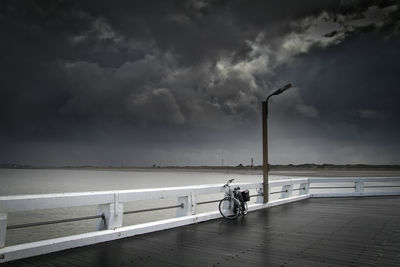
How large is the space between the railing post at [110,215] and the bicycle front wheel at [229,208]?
12.3 feet

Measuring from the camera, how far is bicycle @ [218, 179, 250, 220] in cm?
1009

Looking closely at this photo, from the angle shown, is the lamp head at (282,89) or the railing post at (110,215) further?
the lamp head at (282,89)

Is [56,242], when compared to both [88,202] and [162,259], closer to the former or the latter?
[88,202]

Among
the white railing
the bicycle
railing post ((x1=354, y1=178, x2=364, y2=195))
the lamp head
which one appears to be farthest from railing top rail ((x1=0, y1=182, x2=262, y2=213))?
railing post ((x1=354, y1=178, x2=364, y2=195))

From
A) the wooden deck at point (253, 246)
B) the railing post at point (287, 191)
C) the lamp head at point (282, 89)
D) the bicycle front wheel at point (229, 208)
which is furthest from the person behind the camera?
the railing post at point (287, 191)

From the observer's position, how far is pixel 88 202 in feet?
21.9

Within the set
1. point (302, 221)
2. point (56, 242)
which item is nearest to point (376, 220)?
point (302, 221)

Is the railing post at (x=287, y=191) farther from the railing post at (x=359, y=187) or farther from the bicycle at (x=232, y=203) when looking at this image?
the bicycle at (x=232, y=203)

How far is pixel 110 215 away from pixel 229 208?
14.3ft

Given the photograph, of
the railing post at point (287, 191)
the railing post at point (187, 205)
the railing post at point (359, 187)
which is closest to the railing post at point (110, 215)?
the railing post at point (187, 205)

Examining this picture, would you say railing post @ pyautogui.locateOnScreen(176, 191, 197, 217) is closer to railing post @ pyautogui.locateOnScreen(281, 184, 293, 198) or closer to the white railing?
the white railing

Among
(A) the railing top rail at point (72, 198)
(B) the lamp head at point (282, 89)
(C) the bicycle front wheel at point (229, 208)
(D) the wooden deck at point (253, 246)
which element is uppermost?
(B) the lamp head at point (282, 89)

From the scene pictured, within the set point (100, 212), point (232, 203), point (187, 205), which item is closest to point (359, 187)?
point (232, 203)

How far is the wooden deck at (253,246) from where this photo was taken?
17.7 feet
